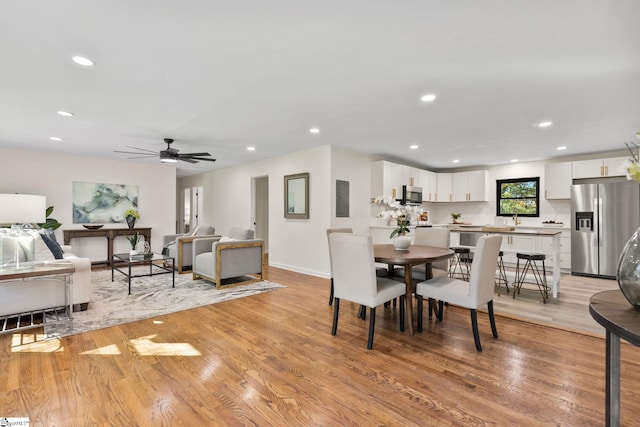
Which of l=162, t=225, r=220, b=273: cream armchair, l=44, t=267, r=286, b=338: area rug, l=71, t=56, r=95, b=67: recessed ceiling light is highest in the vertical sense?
l=71, t=56, r=95, b=67: recessed ceiling light

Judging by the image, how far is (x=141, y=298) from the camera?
12.7 ft

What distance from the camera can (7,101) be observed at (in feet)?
10.6

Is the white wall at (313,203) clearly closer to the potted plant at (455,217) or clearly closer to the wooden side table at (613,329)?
the potted plant at (455,217)

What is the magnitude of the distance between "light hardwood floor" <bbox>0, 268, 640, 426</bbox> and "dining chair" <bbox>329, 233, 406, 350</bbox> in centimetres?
36

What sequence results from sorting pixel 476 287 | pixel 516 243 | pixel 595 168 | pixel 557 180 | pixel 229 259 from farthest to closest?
pixel 557 180, pixel 516 243, pixel 595 168, pixel 229 259, pixel 476 287

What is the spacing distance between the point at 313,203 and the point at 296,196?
50cm

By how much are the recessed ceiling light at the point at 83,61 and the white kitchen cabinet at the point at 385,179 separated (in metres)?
4.61

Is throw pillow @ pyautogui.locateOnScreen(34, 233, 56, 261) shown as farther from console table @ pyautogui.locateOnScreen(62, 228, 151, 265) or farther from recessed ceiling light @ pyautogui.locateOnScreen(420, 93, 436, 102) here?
recessed ceiling light @ pyautogui.locateOnScreen(420, 93, 436, 102)

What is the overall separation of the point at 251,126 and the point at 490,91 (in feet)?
9.44

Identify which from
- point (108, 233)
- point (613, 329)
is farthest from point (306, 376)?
point (108, 233)

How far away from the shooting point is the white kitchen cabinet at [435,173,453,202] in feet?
24.4

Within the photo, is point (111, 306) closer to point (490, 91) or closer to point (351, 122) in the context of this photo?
point (351, 122)

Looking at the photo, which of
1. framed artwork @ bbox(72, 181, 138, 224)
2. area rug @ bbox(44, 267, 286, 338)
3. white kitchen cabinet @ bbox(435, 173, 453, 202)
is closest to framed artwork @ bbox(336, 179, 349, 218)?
area rug @ bbox(44, 267, 286, 338)

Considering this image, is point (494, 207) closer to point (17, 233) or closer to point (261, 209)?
point (261, 209)
